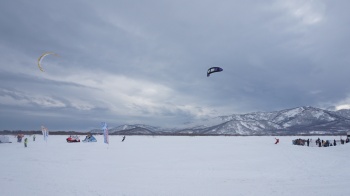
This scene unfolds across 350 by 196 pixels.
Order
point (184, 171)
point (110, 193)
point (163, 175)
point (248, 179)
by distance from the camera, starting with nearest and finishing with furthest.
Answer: point (110, 193) → point (248, 179) → point (163, 175) → point (184, 171)

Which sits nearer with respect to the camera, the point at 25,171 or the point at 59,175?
the point at 59,175

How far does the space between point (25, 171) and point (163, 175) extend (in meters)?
8.24

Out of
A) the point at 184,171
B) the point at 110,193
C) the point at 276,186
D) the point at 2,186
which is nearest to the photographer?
the point at 110,193

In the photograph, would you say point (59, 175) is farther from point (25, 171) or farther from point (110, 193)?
point (110, 193)

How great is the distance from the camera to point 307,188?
1255 cm

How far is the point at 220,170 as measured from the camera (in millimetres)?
17922

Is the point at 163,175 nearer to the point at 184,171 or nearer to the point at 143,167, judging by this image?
the point at 184,171

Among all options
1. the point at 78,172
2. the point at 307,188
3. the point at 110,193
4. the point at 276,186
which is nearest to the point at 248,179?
the point at 276,186

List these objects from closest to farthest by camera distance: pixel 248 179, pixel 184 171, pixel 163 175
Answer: pixel 248 179 → pixel 163 175 → pixel 184 171

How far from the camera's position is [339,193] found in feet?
37.7

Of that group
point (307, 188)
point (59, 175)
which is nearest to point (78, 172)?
point (59, 175)

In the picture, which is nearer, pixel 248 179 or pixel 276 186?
pixel 276 186

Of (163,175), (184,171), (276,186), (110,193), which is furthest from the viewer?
(184,171)

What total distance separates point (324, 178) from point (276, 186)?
393cm
